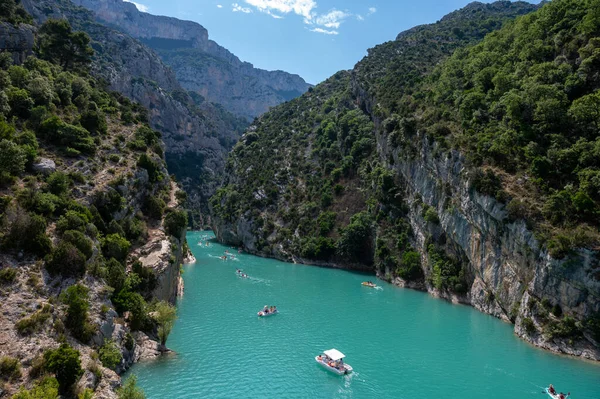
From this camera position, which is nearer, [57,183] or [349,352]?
[57,183]

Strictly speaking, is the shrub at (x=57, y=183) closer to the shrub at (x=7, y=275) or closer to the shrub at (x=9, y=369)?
the shrub at (x=7, y=275)

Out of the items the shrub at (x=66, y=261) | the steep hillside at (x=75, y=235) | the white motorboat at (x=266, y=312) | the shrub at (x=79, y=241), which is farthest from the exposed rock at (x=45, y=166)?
the white motorboat at (x=266, y=312)

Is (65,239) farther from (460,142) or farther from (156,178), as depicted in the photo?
(460,142)

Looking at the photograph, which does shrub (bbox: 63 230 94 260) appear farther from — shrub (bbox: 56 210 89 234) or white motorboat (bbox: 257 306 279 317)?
white motorboat (bbox: 257 306 279 317)

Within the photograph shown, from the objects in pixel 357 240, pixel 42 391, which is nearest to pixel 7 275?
pixel 42 391

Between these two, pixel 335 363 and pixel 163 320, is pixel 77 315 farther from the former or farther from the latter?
pixel 335 363

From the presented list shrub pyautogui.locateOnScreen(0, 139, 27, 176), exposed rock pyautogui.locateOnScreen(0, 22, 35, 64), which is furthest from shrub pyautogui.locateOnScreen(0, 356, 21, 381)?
exposed rock pyautogui.locateOnScreen(0, 22, 35, 64)
